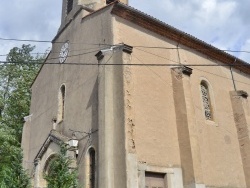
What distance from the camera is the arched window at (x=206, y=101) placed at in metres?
16.1

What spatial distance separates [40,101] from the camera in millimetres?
18641

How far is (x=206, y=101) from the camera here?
16.5 metres

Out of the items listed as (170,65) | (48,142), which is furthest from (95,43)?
(48,142)

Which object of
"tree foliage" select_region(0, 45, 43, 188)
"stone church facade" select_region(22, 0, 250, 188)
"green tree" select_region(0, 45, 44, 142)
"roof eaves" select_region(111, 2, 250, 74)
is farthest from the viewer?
"green tree" select_region(0, 45, 44, 142)

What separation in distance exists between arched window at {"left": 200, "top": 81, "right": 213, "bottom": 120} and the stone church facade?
0.16ft

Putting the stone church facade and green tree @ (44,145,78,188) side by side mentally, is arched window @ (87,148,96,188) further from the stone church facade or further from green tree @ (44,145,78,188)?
green tree @ (44,145,78,188)

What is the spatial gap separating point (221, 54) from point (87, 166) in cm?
962

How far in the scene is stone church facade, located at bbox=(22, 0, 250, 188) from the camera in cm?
1212

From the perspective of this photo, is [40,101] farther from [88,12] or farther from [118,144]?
[118,144]

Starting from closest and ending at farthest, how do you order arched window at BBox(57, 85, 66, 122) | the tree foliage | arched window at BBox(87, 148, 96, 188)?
arched window at BBox(87, 148, 96, 188) < arched window at BBox(57, 85, 66, 122) < the tree foliage

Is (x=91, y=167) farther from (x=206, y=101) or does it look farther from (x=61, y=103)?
(x=206, y=101)

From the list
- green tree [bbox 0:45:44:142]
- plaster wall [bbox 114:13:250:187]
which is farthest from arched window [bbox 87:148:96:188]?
green tree [bbox 0:45:44:142]

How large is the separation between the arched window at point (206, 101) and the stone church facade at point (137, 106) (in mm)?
50

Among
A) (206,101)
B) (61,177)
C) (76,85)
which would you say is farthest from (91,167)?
(206,101)
